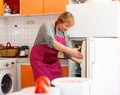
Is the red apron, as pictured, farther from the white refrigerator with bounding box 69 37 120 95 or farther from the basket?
the basket

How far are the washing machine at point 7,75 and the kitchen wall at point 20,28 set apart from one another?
1.95ft

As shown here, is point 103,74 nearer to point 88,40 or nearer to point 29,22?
point 88,40

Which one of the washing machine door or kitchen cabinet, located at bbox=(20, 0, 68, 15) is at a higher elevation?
kitchen cabinet, located at bbox=(20, 0, 68, 15)

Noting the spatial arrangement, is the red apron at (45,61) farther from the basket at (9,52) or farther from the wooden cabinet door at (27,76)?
the basket at (9,52)

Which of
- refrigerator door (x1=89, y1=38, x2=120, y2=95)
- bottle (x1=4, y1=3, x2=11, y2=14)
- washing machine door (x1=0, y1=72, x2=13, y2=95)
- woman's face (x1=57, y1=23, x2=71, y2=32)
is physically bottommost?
washing machine door (x1=0, y1=72, x2=13, y2=95)

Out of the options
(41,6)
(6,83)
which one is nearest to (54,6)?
(41,6)

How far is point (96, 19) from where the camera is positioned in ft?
9.50

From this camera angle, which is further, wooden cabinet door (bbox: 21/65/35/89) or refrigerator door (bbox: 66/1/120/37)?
wooden cabinet door (bbox: 21/65/35/89)

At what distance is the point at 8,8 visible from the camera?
3822 mm

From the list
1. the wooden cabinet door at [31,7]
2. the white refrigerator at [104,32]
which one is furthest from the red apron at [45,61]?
the wooden cabinet door at [31,7]

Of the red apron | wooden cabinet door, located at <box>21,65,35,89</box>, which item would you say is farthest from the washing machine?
the red apron

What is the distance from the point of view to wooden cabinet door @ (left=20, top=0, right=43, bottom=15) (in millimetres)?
3535

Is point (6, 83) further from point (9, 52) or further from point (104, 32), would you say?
point (104, 32)

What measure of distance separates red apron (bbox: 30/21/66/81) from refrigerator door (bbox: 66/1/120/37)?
1.21ft
